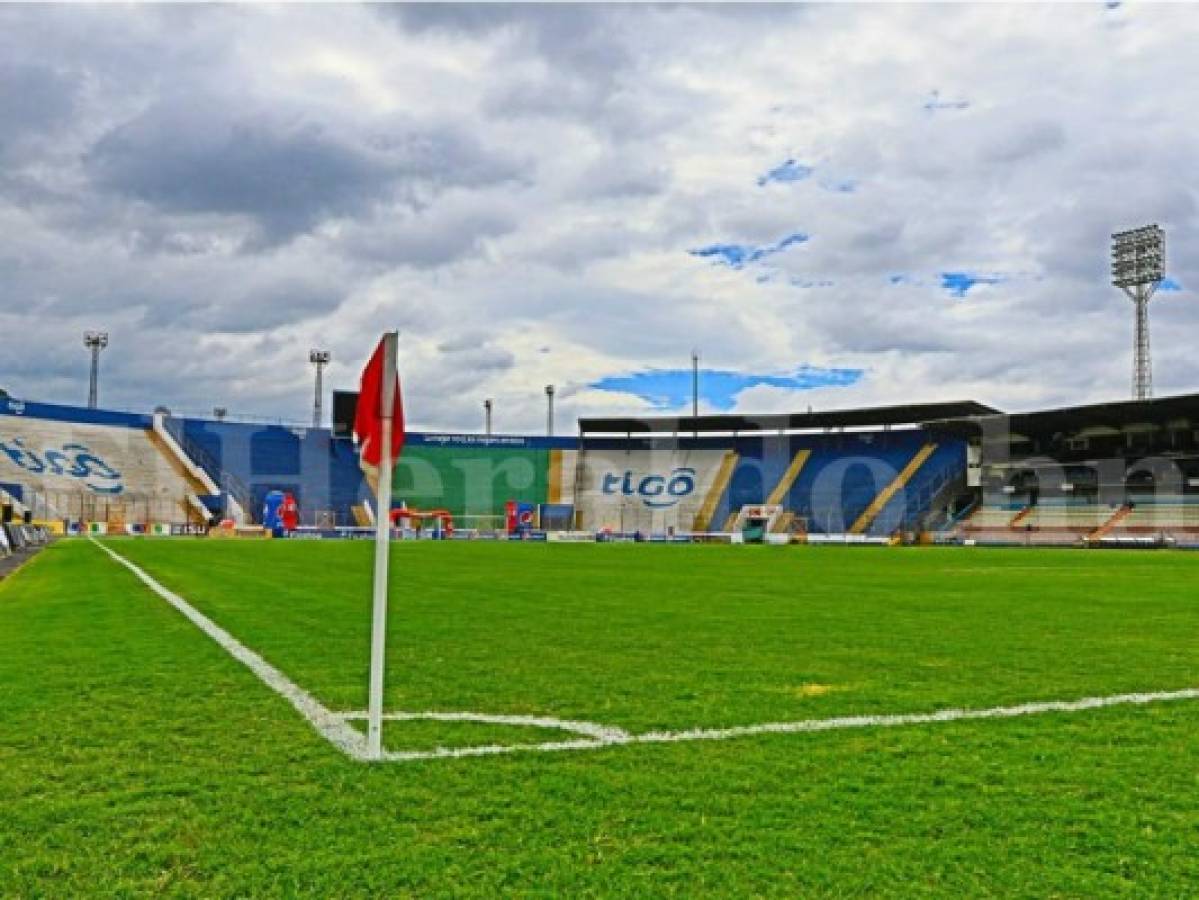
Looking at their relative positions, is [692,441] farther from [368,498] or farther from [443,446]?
[368,498]

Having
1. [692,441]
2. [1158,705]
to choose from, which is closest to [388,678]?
[1158,705]

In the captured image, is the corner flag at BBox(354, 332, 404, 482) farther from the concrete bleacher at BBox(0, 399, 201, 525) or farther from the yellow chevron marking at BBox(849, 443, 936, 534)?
the yellow chevron marking at BBox(849, 443, 936, 534)

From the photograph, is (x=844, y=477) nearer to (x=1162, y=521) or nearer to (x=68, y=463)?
(x=1162, y=521)

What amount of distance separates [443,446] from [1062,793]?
3244 inches

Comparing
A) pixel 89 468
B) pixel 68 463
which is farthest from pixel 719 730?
pixel 89 468

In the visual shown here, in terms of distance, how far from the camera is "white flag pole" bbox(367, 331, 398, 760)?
483 cm

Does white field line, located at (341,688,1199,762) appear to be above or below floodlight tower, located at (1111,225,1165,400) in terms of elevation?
below

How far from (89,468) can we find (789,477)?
1925 inches

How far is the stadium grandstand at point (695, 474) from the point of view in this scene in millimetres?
60500

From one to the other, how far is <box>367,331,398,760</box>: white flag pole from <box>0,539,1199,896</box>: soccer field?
0.86ft

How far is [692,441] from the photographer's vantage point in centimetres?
8525

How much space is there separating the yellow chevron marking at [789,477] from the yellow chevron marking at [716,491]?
13.9ft

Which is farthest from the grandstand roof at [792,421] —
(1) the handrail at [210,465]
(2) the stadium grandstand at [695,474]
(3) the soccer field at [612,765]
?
(3) the soccer field at [612,765]

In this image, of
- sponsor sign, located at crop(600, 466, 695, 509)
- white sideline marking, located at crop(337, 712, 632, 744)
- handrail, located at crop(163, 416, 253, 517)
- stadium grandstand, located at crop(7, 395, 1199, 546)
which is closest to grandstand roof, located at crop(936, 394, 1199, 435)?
stadium grandstand, located at crop(7, 395, 1199, 546)
